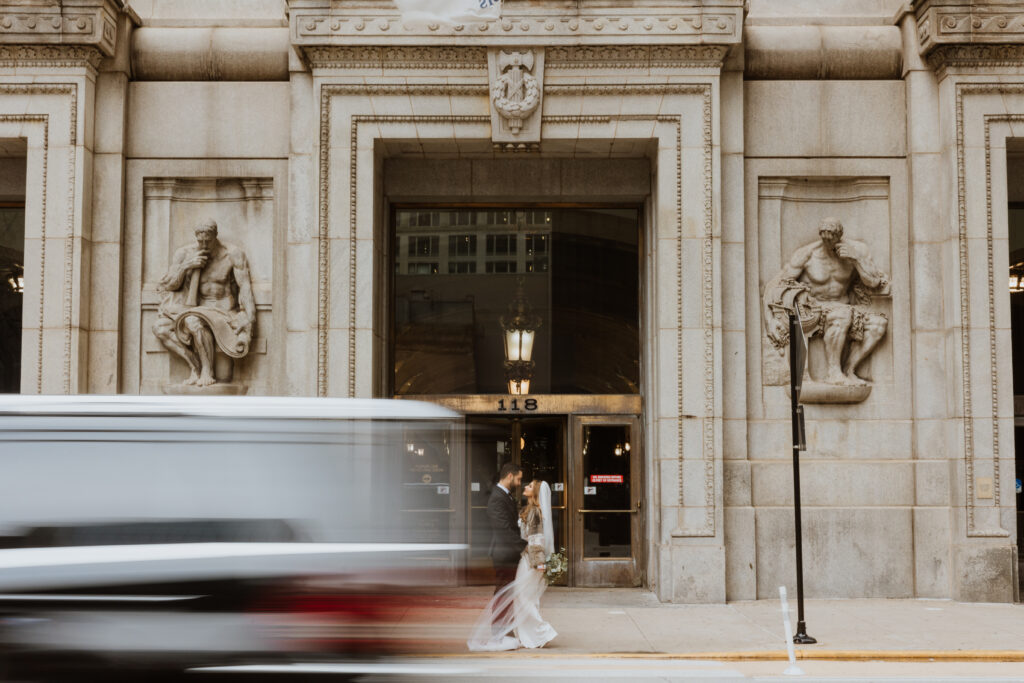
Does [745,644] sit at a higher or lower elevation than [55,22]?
lower

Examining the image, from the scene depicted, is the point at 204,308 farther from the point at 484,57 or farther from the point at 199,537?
the point at 199,537

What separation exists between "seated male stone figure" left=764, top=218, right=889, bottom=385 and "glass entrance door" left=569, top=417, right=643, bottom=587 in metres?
2.96

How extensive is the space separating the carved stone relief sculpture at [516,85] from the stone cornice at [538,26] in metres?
0.21

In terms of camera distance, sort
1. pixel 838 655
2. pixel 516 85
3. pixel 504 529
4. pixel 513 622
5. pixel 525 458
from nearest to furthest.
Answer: pixel 838 655
pixel 504 529
pixel 513 622
pixel 516 85
pixel 525 458

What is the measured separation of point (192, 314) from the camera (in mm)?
16000

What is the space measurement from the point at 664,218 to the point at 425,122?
3.67 meters

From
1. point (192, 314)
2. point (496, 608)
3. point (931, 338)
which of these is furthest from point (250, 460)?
point (931, 338)

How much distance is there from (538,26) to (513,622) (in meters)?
8.28

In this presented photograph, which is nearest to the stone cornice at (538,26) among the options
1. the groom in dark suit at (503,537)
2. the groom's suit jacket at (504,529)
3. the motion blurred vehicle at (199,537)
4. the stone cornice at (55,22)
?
the stone cornice at (55,22)

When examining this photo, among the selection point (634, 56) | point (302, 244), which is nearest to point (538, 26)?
point (634, 56)

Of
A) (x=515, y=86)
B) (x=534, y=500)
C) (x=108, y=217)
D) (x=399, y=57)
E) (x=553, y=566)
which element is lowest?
(x=553, y=566)

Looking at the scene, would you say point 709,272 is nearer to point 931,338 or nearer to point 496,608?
point 931,338

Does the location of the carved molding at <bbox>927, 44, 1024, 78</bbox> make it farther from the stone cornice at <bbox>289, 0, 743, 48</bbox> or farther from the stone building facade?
the stone cornice at <bbox>289, 0, 743, 48</bbox>

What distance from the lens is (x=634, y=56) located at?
15.9 meters
